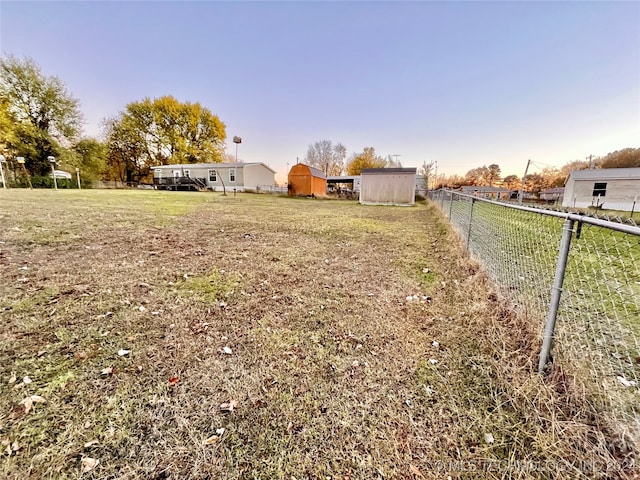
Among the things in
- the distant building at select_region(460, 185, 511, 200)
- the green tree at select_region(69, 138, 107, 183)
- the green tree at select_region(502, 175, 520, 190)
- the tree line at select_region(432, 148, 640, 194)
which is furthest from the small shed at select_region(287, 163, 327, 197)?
the green tree at select_region(502, 175, 520, 190)

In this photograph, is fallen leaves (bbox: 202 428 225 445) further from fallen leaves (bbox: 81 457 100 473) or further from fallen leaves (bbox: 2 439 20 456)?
fallen leaves (bbox: 2 439 20 456)

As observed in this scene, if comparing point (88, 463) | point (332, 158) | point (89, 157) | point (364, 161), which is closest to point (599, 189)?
point (364, 161)

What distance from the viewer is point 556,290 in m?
1.57

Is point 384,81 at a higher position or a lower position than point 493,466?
higher

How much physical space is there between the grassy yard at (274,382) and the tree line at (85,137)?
96.0ft

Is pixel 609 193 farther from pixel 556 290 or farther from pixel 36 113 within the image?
pixel 36 113

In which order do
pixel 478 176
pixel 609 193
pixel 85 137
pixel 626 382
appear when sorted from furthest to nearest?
1. pixel 478 176
2. pixel 85 137
3. pixel 609 193
4. pixel 626 382

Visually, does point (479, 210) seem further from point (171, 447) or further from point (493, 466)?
point (171, 447)

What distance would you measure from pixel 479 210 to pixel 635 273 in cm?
347

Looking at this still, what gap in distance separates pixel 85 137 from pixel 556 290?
37438 mm

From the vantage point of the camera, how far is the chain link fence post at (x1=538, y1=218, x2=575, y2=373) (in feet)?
4.91

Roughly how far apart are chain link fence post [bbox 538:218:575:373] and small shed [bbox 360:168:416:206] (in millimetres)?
16124

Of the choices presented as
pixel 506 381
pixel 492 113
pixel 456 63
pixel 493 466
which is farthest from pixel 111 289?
pixel 492 113

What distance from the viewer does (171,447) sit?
4.16ft
